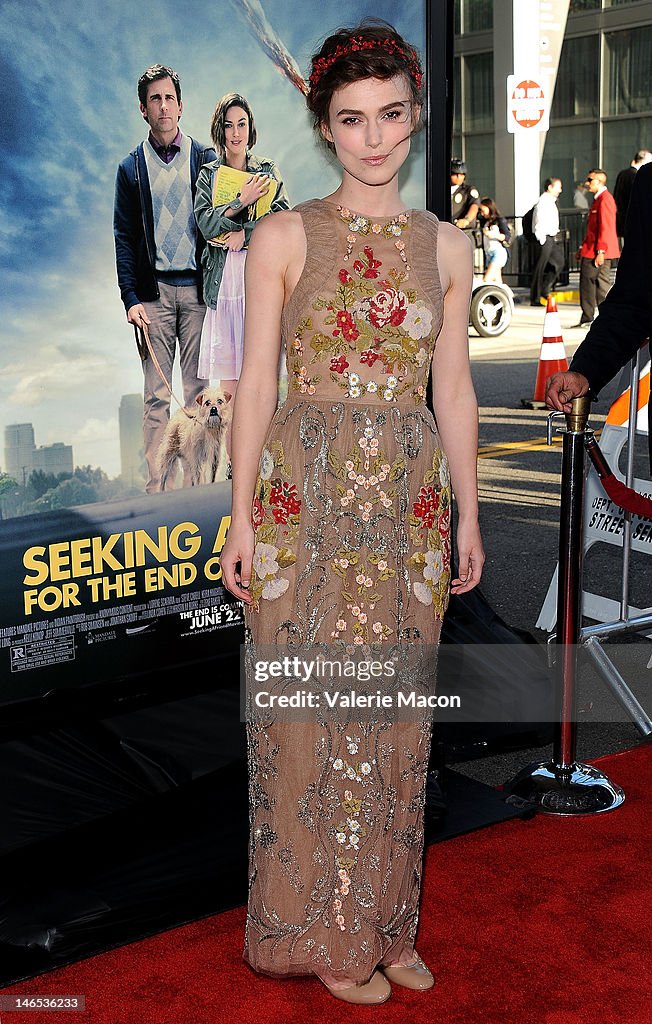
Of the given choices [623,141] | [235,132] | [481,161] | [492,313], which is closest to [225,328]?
[235,132]

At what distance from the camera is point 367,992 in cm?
273

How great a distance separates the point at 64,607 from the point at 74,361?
26.2 inches

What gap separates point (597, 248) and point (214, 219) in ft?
45.3

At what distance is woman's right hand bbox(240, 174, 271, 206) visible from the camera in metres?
3.47

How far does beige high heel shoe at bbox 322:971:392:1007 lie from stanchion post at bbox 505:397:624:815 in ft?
3.71

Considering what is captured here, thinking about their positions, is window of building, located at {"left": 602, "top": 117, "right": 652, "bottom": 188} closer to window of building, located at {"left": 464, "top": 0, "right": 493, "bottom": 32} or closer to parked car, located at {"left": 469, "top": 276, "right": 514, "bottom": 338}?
window of building, located at {"left": 464, "top": 0, "right": 493, "bottom": 32}

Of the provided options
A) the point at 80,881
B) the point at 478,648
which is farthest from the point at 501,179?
the point at 80,881

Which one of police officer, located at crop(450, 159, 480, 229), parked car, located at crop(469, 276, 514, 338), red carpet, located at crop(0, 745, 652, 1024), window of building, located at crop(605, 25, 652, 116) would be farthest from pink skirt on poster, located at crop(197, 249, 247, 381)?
window of building, located at crop(605, 25, 652, 116)

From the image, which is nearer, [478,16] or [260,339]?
[260,339]

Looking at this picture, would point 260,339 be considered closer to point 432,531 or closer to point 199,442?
point 432,531

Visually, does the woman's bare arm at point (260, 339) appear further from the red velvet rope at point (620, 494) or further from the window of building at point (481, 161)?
the window of building at point (481, 161)

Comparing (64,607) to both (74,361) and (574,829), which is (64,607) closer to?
(74,361)

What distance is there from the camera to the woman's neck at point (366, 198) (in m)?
2.52

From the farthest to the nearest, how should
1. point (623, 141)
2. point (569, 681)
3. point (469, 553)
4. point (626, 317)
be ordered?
point (623, 141) → point (569, 681) → point (626, 317) → point (469, 553)
